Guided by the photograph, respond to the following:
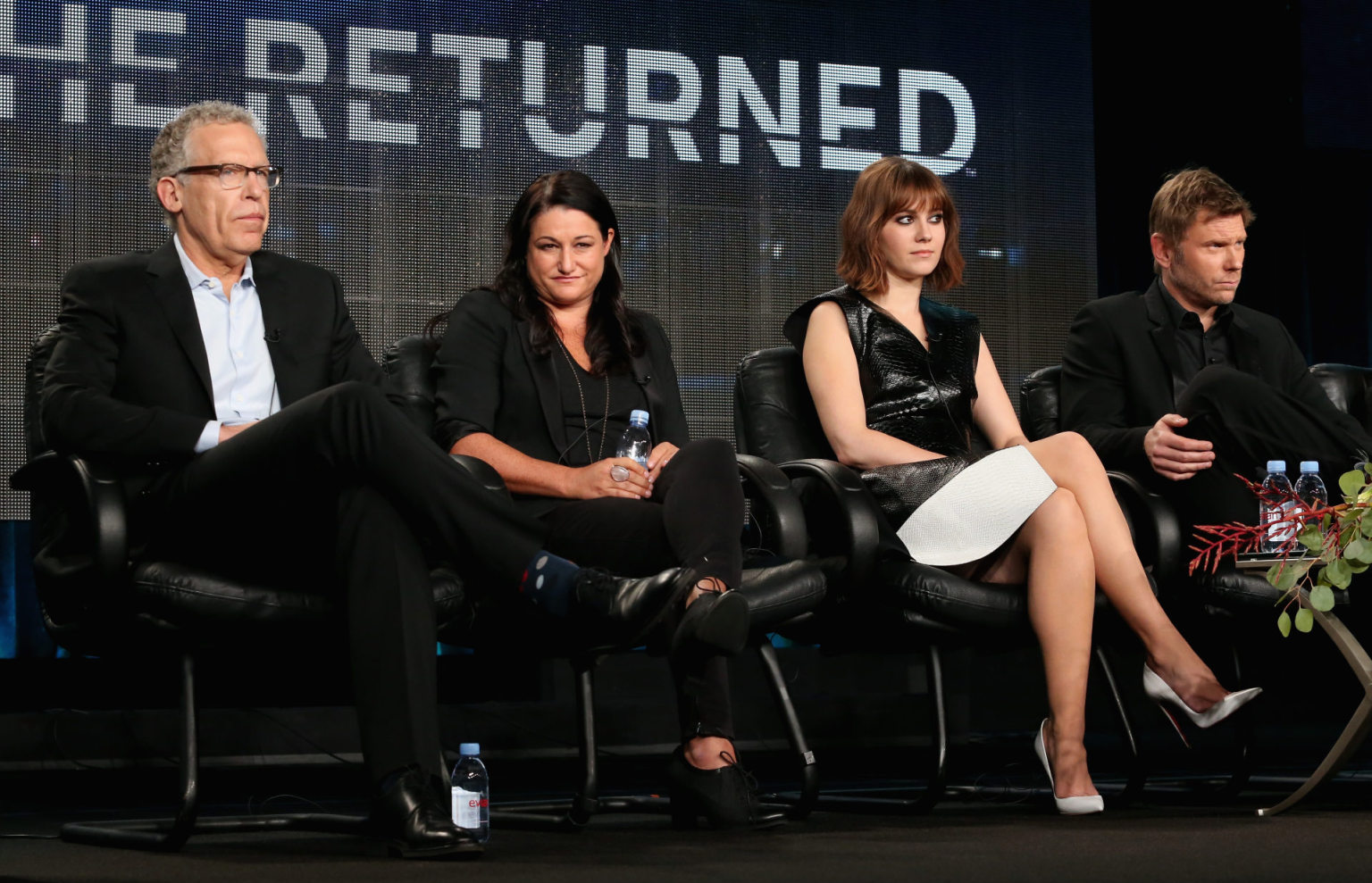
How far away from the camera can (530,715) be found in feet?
14.7

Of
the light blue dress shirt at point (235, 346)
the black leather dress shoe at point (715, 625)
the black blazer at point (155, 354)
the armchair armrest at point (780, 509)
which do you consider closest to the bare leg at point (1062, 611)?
the armchair armrest at point (780, 509)

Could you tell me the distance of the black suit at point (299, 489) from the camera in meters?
2.28

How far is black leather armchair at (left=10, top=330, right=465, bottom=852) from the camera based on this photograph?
7.73 feet

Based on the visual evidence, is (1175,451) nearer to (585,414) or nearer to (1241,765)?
(1241,765)

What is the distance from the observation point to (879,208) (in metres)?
3.41

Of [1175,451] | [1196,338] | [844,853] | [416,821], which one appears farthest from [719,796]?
[1196,338]

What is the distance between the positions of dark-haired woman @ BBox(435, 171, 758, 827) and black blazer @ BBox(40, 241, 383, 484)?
0.82 feet

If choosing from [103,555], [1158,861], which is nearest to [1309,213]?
[1158,861]

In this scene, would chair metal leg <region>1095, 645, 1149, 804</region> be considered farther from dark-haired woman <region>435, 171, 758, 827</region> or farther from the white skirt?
dark-haired woman <region>435, 171, 758, 827</region>

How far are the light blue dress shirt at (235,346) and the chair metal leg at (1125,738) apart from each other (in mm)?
1706

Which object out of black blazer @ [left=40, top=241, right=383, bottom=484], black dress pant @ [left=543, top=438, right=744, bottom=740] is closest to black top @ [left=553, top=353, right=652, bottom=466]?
black dress pant @ [left=543, top=438, right=744, bottom=740]

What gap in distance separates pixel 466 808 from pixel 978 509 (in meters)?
1.14

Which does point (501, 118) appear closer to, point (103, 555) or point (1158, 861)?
point (103, 555)

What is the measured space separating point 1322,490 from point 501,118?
2423 mm
